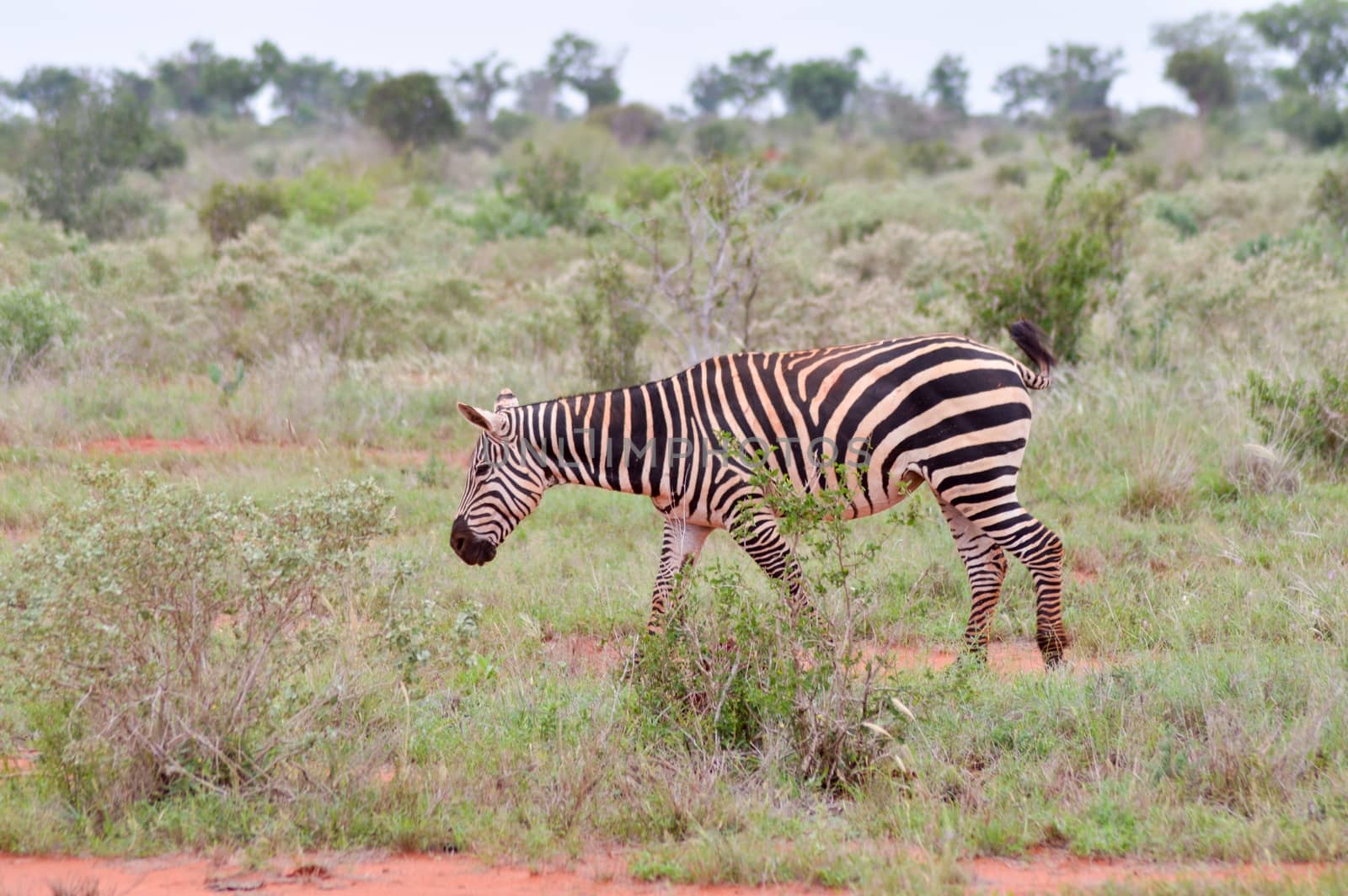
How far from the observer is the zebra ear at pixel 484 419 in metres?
6.40

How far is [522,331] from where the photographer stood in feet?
47.9

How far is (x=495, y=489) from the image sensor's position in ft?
21.7

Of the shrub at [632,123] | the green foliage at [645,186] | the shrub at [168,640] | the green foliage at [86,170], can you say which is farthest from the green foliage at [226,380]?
the shrub at [632,123]

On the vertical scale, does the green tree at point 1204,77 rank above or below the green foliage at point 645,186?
above

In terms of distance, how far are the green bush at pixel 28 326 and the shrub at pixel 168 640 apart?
26.6 feet

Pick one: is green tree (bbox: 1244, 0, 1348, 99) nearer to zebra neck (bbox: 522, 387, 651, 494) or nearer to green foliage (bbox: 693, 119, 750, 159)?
green foliage (bbox: 693, 119, 750, 159)

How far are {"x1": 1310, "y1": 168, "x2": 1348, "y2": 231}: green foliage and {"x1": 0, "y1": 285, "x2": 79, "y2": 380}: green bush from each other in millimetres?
18486

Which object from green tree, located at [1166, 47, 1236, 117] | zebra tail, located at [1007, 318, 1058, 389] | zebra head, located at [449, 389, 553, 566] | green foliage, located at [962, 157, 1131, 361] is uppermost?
green tree, located at [1166, 47, 1236, 117]

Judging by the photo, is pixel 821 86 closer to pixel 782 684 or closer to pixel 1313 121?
pixel 1313 121

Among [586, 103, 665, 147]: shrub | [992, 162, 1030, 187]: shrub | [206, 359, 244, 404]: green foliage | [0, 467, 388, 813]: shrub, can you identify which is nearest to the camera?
[0, 467, 388, 813]: shrub

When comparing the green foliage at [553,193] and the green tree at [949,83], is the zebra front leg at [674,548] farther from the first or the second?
the green tree at [949,83]

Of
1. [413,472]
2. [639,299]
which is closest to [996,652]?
[413,472]

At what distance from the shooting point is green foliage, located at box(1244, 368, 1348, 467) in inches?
376

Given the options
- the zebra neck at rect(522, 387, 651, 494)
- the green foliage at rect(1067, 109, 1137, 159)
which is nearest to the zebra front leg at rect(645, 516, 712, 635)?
the zebra neck at rect(522, 387, 651, 494)
